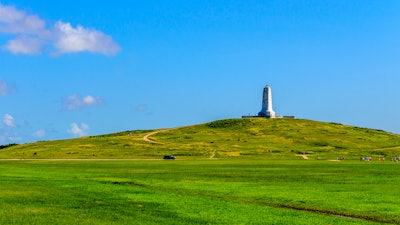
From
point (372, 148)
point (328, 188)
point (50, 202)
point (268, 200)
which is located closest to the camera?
point (50, 202)

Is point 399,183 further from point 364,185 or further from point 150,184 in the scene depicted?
point 150,184

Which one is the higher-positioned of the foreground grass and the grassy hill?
the grassy hill

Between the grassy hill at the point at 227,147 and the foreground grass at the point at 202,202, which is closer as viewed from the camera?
the foreground grass at the point at 202,202

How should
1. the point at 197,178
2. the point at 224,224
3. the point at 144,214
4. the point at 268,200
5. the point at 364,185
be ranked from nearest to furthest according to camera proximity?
the point at 224,224 < the point at 144,214 < the point at 268,200 < the point at 364,185 < the point at 197,178

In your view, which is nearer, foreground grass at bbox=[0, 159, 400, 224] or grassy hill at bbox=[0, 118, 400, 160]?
foreground grass at bbox=[0, 159, 400, 224]

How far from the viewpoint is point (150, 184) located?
55.7 m

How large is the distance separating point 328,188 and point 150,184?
1762 centimetres

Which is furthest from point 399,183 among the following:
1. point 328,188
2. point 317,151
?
point 317,151

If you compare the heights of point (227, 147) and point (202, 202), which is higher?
point (227, 147)

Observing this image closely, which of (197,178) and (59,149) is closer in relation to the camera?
(197,178)

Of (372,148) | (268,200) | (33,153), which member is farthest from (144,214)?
(372,148)

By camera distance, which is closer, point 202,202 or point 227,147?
point 202,202

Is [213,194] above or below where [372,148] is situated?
below

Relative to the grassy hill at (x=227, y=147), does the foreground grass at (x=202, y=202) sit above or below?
below
